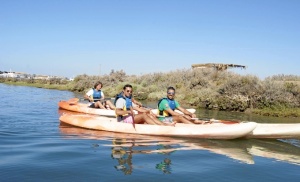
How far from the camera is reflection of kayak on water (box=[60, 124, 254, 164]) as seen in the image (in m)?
7.16

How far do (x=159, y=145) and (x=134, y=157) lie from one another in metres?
1.37

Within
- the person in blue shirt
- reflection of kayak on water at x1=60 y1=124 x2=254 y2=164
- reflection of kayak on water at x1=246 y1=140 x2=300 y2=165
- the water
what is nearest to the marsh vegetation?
the person in blue shirt

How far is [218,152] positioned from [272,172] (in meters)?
1.59

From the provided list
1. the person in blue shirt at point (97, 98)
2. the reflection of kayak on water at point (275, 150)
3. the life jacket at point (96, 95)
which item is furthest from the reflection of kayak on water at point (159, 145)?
the life jacket at point (96, 95)

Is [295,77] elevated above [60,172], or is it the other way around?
[295,77]

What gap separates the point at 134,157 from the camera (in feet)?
21.4

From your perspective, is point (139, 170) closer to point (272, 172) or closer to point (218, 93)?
point (272, 172)

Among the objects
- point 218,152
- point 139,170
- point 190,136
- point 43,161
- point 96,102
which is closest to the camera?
point 139,170

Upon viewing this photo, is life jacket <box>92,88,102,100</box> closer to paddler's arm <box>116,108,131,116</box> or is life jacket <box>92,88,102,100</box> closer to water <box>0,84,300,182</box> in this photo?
water <box>0,84,300,182</box>

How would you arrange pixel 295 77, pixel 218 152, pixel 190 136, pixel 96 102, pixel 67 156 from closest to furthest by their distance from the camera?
pixel 67 156, pixel 218 152, pixel 190 136, pixel 96 102, pixel 295 77

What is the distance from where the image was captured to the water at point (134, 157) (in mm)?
5379

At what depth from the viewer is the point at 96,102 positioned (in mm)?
14023

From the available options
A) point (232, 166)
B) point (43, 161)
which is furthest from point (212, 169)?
point (43, 161)

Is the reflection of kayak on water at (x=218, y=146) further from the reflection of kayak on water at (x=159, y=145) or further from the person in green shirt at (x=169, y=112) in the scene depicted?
the person in green shirt at (x=169, y=112)
